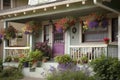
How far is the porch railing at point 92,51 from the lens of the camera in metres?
12.0

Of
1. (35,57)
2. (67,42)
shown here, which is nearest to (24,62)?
(35,57)

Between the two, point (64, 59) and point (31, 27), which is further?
point (31, 27)

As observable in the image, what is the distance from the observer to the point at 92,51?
12938mm

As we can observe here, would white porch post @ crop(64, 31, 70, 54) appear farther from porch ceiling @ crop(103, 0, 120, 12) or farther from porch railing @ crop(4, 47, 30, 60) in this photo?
porch ceiling @ crop(103, 0, 120, 12)

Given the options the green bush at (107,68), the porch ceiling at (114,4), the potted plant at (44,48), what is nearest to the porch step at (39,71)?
the potted plant at (44,48)

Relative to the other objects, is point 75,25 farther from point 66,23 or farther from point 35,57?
point 35,57

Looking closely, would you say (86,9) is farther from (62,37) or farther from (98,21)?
(62,37)

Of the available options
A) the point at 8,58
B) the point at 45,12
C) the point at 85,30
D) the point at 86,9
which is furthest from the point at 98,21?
the point at 8,58

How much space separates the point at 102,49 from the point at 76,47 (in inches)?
64.0

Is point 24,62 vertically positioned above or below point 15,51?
below

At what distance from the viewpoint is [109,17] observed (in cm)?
1298

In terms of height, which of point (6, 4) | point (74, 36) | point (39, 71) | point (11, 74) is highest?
point (6, 4)

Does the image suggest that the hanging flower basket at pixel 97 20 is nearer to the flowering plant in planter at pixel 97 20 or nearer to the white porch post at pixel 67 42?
the flowering plant in planter at pixel 97 20

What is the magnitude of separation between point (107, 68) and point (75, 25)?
16.2ft
